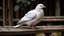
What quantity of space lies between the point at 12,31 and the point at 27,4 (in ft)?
12.5

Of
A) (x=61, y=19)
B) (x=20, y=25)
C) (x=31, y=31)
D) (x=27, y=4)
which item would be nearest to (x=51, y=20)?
(x=61, y=19)

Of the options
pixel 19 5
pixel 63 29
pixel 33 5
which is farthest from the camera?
pixel 33 5

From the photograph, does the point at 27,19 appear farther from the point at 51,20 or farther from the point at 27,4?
the point at 27,4

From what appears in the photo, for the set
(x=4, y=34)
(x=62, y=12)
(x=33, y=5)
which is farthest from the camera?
(x=62, y=12)

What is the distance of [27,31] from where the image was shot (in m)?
4.02

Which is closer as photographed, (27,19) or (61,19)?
(27,19)

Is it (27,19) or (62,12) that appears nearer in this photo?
(27,19)

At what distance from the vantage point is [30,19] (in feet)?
14.4

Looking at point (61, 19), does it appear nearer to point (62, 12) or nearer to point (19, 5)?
point (19, 5)

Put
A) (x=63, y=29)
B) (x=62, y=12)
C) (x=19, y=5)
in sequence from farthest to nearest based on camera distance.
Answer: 1. (x=62, y=12)
2. (x=19, y=5)
3. (x=63, y=29)

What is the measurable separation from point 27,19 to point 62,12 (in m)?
5.35

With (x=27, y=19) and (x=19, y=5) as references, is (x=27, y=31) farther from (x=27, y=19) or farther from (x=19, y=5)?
(x=19, y=5)

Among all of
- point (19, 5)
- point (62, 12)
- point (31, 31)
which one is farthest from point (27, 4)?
point (31, 31)

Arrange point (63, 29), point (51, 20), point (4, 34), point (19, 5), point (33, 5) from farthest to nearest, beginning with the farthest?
point (33, 5), point (19, 5), point (51, 20), point (63, 29), point (4, 34)
